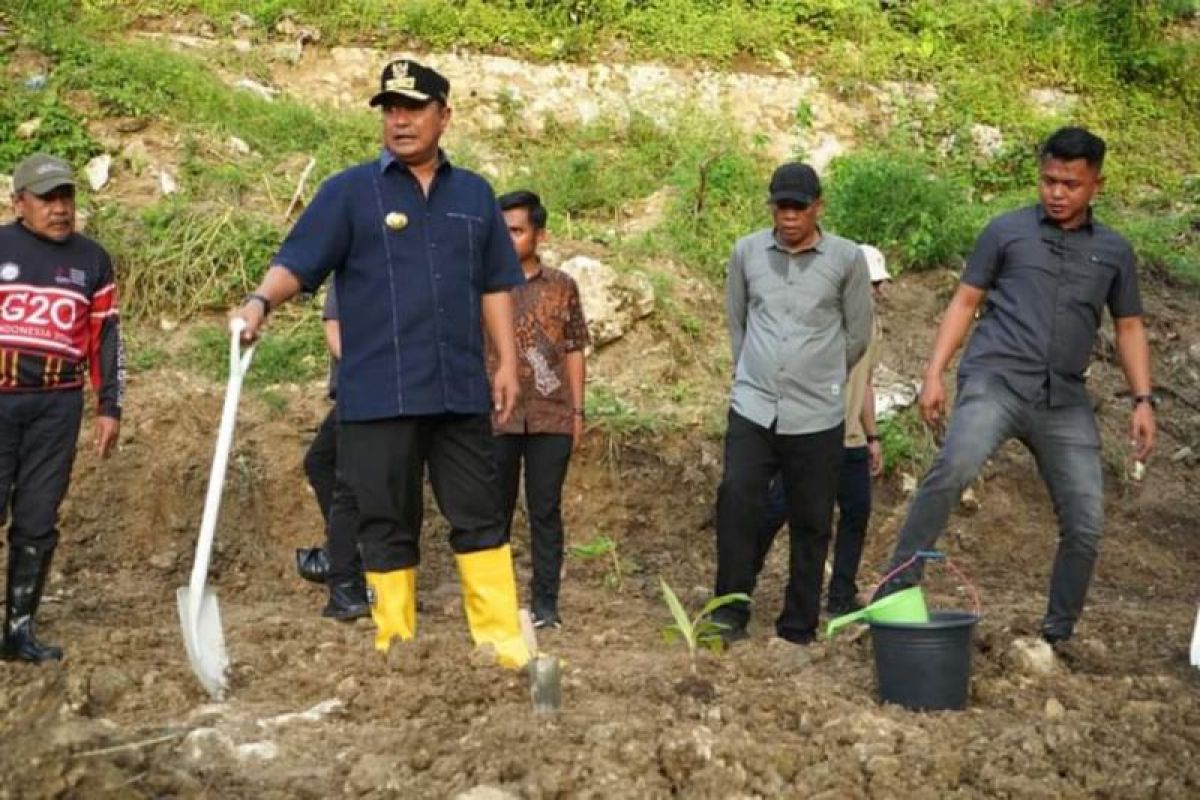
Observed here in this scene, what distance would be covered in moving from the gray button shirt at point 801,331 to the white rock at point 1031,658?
1.17 metres

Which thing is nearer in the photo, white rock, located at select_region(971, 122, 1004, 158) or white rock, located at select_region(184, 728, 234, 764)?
white rock, located at select_region(184, 728, 234, 764)

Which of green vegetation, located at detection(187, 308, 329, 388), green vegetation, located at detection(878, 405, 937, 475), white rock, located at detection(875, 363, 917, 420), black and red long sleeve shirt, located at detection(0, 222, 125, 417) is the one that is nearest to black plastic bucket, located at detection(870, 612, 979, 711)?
black and red long sleeve shirt, located at detection(0, 222, 125, 417)

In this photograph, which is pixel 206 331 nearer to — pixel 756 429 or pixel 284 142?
pixel 284 142

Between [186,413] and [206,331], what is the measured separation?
76cm


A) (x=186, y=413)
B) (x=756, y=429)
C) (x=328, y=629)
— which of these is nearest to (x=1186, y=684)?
(x=756, y=429)

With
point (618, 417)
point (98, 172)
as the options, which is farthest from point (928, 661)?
point (98, 172)

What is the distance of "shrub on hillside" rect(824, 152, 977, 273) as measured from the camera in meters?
10.4

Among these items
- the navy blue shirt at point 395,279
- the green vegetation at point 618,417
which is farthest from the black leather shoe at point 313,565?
the green vegetation at point 618,417

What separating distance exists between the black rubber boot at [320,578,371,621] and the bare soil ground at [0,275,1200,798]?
0.15 m

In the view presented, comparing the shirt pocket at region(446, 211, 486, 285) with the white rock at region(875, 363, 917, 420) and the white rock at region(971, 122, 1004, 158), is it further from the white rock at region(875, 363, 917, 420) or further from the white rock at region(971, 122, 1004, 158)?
the white rock at region(971, 122, 1004, 158)

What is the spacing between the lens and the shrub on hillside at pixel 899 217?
34.2ft

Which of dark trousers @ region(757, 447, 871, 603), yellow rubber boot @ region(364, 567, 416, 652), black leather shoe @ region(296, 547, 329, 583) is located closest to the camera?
yellow rubber boot @ region(364, 567, 416, 652)

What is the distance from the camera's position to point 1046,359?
228 inches

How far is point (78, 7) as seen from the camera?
11641 millimetres
